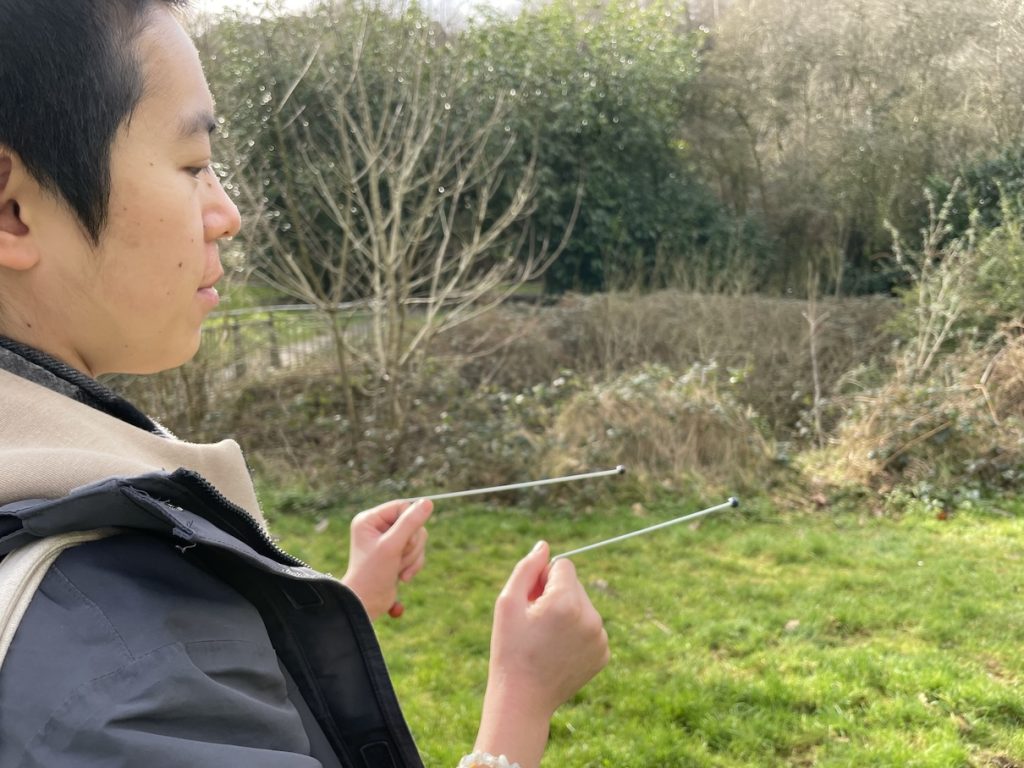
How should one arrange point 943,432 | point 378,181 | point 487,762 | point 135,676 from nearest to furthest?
point 135,676, point 487,762, point 943,432, point 378,181

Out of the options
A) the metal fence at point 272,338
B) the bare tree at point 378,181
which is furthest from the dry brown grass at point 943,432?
the metal fence at point 272,338

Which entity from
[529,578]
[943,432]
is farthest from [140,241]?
[943,432]

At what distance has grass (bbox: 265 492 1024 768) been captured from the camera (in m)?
2.94

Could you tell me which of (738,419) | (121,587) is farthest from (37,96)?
(738,419)

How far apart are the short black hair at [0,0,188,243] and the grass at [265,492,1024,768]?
2.73 m

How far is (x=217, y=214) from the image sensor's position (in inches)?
35.4

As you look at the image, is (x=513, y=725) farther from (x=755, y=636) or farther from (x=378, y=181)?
(x=378, y=181)

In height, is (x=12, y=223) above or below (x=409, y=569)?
above

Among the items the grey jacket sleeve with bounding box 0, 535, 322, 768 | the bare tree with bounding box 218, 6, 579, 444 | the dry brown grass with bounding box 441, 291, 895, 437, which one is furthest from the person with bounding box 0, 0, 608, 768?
the dry brown grass with bounding box 441, 291, 895, 437

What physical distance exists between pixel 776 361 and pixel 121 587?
7.98 meters

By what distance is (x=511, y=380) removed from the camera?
859 cm

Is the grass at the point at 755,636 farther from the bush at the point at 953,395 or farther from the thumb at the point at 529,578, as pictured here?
the thumb at the point at 529,578

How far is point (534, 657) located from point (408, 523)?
542 millimetres

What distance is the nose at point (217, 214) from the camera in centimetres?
89
